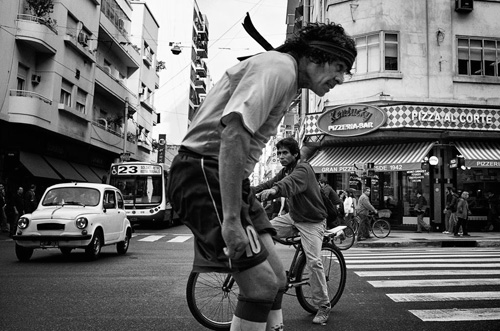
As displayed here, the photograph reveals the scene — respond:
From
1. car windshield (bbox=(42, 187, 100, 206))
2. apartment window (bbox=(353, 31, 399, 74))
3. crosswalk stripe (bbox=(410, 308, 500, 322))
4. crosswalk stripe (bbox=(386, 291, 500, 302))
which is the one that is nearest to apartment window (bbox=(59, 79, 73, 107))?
apartment window (bbox=(353, 31, 399, 74))

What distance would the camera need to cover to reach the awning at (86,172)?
2731cm

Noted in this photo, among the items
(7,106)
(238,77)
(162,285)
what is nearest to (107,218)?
(162,285)

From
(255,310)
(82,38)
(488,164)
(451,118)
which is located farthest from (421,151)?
(255,310)

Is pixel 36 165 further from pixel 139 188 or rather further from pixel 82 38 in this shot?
pixel 82 38

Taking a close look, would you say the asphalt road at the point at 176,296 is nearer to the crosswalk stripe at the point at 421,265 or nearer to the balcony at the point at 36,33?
the crosswalk stripe at the point at 421,265

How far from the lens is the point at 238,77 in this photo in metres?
2.09

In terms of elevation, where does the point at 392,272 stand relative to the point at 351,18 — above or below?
below

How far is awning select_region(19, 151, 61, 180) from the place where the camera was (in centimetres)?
2078

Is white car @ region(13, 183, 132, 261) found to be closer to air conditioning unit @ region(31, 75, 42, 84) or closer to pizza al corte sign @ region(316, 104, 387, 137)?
pizza al corte sign @ region(316, 104, 387, 137)

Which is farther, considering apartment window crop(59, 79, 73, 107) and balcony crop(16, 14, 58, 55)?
apartment window crop(59, 79, 73, 107)

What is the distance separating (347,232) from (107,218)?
8367 mm

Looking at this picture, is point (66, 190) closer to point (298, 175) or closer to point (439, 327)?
point (298, 175)

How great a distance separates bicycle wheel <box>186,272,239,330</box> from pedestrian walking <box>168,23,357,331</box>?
2159mm

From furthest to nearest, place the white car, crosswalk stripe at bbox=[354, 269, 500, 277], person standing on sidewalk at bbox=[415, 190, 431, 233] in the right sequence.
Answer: person standing on sidewalk at bbox=[415, 190, 431, 233], the white car, crosswalk stripe at bbox=[354, 269, 500, 277]
